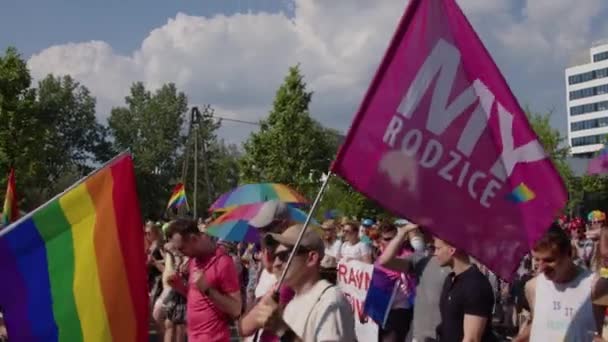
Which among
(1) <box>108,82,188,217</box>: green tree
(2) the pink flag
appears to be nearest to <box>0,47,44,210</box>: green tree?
(2) the pink flag

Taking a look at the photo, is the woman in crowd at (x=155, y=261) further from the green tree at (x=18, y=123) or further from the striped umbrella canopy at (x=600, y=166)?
the green tree at (x=18, y=123)

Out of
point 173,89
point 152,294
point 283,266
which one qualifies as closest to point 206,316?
point 283,266

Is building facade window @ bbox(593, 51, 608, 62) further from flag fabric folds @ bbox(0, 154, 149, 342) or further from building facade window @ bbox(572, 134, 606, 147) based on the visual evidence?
flag fabric folds @ bbox(0, 154, 149, 342)

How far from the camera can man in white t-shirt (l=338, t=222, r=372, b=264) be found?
11.1 metres

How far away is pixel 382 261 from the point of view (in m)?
6.47

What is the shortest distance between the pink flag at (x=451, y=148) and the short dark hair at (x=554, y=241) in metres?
0.29

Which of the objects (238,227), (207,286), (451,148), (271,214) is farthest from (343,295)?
(238,227)

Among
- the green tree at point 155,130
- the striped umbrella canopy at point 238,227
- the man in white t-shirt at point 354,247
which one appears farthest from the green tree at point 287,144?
the green tree at point 155,130

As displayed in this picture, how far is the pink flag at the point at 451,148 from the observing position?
4188mm

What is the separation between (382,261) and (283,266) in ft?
7.93

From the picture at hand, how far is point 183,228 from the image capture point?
656cm

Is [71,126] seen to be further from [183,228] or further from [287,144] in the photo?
[183,228]

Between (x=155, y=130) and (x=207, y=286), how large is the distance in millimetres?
91114

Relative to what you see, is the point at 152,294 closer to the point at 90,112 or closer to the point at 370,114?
the point at 370,114
